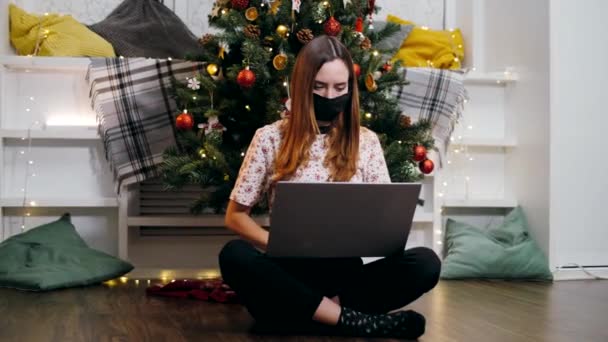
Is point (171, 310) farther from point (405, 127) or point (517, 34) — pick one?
point (517, 34)

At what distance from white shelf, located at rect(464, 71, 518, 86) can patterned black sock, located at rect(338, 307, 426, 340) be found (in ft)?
6.95

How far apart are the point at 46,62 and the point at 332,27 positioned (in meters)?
1.43

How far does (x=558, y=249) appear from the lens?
348 cm

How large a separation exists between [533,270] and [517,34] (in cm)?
113

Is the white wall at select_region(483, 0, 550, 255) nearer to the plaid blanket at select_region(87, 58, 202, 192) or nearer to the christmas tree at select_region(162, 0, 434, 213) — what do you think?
the christmas tree at select_region(162, 0, 434, 213)

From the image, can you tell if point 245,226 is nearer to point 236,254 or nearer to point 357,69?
point 236,254

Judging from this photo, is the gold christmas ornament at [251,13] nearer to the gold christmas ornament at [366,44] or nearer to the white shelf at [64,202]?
the gold christmas ornament at [366,44]

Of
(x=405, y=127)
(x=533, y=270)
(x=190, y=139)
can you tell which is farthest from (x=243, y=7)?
(x=533, y=270)

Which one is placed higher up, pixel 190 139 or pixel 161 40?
pixel 161 40

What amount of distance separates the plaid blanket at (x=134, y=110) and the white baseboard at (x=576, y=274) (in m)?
1.73

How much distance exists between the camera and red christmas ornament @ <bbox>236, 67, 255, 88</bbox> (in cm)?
275

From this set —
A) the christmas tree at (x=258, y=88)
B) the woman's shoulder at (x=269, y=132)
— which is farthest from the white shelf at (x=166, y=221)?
the woman's shoulder at (x=269, y=132)

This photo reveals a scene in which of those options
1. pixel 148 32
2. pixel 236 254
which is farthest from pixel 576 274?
pixel 148 32

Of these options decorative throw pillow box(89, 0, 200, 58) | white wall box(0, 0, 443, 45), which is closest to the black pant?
decorative throw pillow box(89, 0, 200, 58)
